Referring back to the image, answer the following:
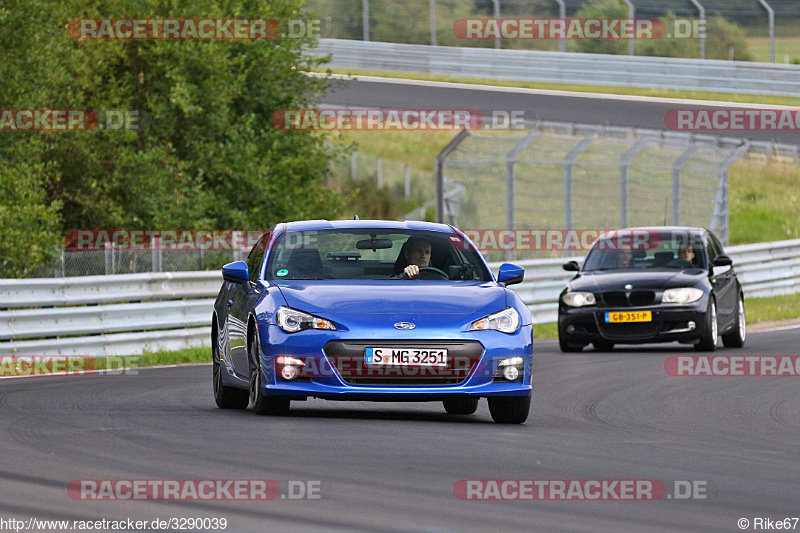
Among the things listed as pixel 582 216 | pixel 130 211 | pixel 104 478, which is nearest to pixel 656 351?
pixel 130 211

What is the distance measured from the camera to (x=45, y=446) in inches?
344

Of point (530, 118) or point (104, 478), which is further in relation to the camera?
point (530, 118)

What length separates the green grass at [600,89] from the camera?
41.5 meters

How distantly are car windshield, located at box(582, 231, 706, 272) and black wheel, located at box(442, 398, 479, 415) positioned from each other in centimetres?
816

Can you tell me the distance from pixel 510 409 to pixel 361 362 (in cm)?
116

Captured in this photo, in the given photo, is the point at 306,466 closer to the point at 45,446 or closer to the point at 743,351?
the point at 45,446

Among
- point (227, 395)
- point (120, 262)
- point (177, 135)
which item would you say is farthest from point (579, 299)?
point (177, 135)

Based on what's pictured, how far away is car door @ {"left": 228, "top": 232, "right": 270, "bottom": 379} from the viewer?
10.9m

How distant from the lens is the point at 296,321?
10.2 metres

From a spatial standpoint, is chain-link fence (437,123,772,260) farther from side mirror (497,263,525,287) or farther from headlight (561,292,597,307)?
side mirror (497,263,525,287)

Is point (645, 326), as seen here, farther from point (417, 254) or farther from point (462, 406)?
point (417, 254)

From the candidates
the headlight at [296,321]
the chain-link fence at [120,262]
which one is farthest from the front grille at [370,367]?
the chain-link fence at [120,262]

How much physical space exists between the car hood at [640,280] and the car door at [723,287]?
223 mm

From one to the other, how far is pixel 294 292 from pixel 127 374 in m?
5.38
